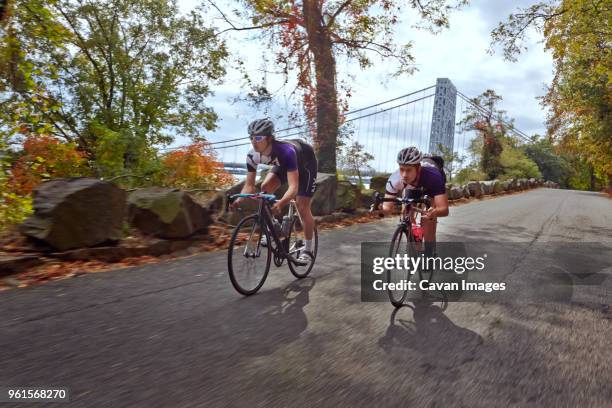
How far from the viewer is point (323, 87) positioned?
14.7 metres

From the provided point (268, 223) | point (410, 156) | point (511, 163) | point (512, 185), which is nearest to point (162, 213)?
point (268, 223)

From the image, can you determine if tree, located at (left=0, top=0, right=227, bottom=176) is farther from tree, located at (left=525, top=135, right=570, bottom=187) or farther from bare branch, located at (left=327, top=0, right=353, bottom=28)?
tree, located at (left=525, top=135, right=570, bottom=187)

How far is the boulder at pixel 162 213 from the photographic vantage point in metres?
7.49

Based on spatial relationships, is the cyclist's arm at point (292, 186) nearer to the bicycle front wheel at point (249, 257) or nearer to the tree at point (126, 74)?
the bicycle front wheel at point (249, 257)

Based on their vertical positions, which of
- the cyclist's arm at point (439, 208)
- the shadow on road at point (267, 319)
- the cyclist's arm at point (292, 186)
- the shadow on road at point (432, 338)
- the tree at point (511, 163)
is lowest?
the shadow on road at point (432, 338)

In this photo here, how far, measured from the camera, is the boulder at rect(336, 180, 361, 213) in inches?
497

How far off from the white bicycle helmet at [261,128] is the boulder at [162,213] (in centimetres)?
308

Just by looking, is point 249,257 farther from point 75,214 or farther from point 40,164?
point 40,164

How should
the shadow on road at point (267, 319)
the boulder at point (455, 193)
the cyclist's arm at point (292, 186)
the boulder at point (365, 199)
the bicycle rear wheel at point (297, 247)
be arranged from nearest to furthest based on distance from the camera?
the shadow on road at point (267, 319) → the cyclist's arm at point (292, 186) → the bicycle rear wheel at point (297, 247) → the boulder at point (365, 199) → the boulder at point (455, 193)

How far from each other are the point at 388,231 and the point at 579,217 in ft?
29.3

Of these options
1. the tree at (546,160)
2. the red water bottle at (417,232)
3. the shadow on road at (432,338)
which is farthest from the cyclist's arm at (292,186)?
the tree at (546,160)

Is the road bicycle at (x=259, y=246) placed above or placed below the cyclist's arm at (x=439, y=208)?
below

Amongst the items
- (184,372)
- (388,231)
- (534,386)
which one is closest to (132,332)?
(184,372)

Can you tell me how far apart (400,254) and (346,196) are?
829cm
